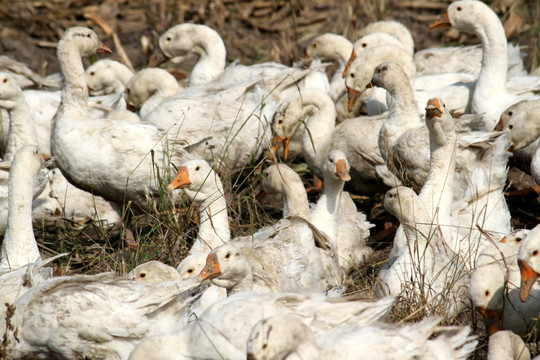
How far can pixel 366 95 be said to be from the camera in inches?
314

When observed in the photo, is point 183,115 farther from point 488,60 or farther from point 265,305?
point 265,305

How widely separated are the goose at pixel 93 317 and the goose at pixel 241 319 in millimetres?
354

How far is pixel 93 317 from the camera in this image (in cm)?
428

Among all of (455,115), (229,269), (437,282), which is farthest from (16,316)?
(455,115)

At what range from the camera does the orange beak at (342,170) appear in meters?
6.03

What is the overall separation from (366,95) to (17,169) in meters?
3.81

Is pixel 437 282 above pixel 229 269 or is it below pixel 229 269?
below

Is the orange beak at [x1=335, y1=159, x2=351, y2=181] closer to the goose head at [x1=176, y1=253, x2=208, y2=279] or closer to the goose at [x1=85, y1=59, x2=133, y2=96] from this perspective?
the goose head at [x1=176, y1=253, x2=208, y2=279]

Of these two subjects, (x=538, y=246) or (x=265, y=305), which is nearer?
(x=265, y=305)

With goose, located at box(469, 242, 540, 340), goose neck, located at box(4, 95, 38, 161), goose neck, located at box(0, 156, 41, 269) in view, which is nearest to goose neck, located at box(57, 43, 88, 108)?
goose neck, located at box(4, 95, 38, 161)

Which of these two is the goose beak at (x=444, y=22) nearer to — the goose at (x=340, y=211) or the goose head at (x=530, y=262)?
the goose at (x=340, y=211)

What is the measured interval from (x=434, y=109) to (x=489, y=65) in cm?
211

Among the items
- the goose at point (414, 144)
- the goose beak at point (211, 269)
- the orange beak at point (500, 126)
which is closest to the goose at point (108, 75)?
the goose at point (414, 144)

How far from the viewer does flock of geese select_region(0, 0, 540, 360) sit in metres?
4.02
